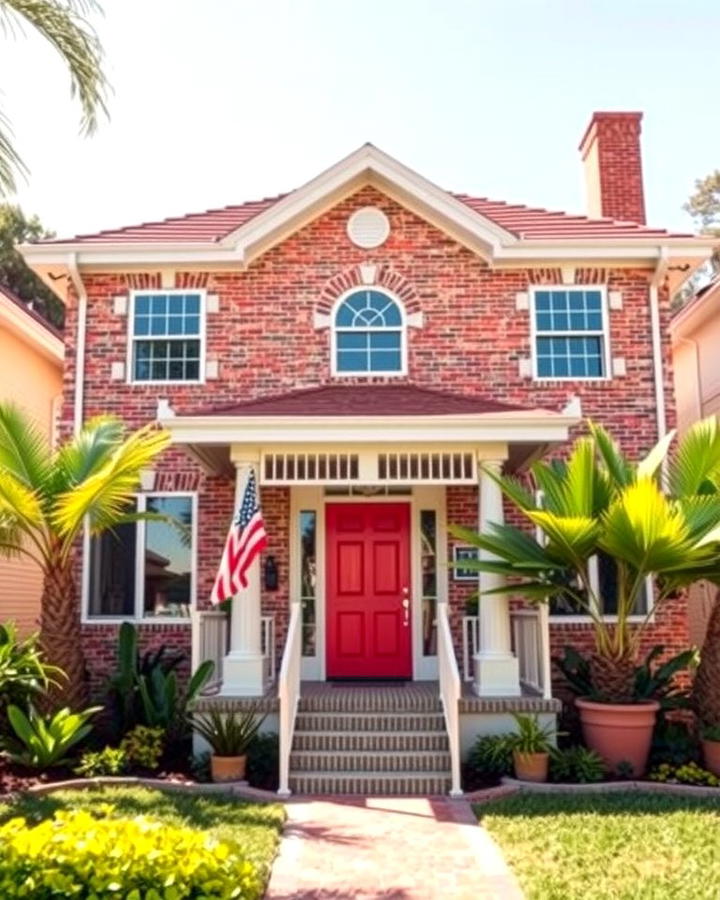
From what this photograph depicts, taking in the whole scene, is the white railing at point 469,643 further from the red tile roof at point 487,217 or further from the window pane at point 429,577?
the red tile roof at point 487,217

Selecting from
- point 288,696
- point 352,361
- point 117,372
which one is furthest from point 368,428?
point 117,372

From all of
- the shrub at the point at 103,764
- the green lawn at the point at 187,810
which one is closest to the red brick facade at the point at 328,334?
the shrub at the point at 103,764

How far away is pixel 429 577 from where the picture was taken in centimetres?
1177

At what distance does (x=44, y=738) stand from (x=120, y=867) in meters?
5.31

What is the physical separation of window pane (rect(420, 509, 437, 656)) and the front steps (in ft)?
4.78

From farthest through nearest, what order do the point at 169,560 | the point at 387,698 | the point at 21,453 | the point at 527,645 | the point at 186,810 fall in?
the point at 169,560, the point at 527,645, the point at 387,698, the point at 21,453, the point at 186,810

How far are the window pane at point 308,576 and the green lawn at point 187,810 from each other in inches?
143

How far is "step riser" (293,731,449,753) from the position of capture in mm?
9242

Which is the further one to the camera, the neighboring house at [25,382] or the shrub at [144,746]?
the neighboring house at [25,382]

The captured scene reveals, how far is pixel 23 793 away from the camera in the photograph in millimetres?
8086

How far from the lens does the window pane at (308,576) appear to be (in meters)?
11.6

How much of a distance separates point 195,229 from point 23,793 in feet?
27.2

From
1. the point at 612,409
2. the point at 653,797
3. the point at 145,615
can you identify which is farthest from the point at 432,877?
the point at 612,409

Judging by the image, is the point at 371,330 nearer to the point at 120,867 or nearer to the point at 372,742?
the point at 372,742
